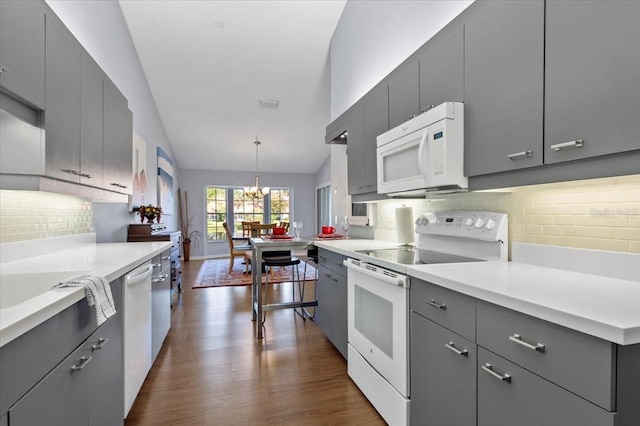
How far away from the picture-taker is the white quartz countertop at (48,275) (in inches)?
30.9

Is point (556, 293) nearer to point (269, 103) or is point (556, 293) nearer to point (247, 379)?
point (247, 379)

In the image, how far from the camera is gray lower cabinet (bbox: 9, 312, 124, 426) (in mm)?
850

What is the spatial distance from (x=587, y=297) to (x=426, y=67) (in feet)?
4.67

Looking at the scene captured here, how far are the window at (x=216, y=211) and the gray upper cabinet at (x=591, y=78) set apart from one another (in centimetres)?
815

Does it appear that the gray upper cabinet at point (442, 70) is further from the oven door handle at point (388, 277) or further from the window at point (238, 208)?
the window at point (238, 208)

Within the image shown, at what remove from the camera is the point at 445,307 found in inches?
49.7

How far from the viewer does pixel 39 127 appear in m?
1.40

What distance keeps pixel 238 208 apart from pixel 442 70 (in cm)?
760

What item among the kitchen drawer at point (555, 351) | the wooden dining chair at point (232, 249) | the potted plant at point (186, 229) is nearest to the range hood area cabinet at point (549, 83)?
the kitchen drawer at point (555, 351)

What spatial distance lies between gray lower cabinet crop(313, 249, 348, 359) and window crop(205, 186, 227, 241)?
6.12 metres

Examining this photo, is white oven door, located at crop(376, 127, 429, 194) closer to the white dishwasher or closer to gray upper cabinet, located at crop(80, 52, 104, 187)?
the white dishwasher

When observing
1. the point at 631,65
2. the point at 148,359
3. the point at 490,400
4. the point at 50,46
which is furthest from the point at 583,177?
the point at 148,359

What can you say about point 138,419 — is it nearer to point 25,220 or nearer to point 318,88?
point 25,220

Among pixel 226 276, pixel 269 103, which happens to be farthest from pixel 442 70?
pixel 226 276
